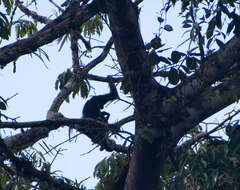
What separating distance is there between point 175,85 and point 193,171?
75 cm

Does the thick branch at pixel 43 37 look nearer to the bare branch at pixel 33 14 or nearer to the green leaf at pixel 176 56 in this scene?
the green leaf at pixel 176 56

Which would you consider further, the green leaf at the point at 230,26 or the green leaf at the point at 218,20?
the green leaf at the point at 218,20

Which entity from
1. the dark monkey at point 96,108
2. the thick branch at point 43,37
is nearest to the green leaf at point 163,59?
the thick branch at point 43,37

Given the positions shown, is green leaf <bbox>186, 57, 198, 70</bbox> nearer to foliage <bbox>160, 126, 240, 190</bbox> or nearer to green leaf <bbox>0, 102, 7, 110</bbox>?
foliage <bbox>160, 126, 240, 190</bbox>

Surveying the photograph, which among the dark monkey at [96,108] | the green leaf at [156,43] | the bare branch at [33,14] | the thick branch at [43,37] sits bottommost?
the green leaf at [156,43]

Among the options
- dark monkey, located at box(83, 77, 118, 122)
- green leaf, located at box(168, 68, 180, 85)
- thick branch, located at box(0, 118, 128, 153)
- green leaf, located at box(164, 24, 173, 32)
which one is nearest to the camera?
green leaf, located at box(168, 68, 180, 85)

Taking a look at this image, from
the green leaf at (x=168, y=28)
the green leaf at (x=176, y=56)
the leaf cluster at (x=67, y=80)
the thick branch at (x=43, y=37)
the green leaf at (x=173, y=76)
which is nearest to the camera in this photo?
the green leaf at (x=176, y=56)

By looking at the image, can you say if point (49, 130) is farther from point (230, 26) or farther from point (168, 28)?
point (230, 26)

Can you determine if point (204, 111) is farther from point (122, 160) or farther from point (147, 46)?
point (122, 160)

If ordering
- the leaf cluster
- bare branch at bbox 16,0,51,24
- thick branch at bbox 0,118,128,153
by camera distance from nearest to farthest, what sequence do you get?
thick branch at bbox 0,118,128,153
the leaf cluster
bare branch at bbox 16,0,51,24

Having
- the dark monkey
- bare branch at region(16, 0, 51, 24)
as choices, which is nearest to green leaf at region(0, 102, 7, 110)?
bare branch at region(16, 0, 51, 24)

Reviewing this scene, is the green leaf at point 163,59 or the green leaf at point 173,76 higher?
the green leaf at point 163,59

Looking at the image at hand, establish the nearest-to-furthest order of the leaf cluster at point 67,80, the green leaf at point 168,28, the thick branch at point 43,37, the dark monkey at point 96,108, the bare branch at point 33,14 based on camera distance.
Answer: the green leaf at point 168,28 < the thick branch at point 43,37 < the leaf cluster at point 67,80 < the bare branch at point 33,14 < the dark monkey at point 96,108

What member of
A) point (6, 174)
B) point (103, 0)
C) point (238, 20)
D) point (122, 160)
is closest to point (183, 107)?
point (238, 20)
